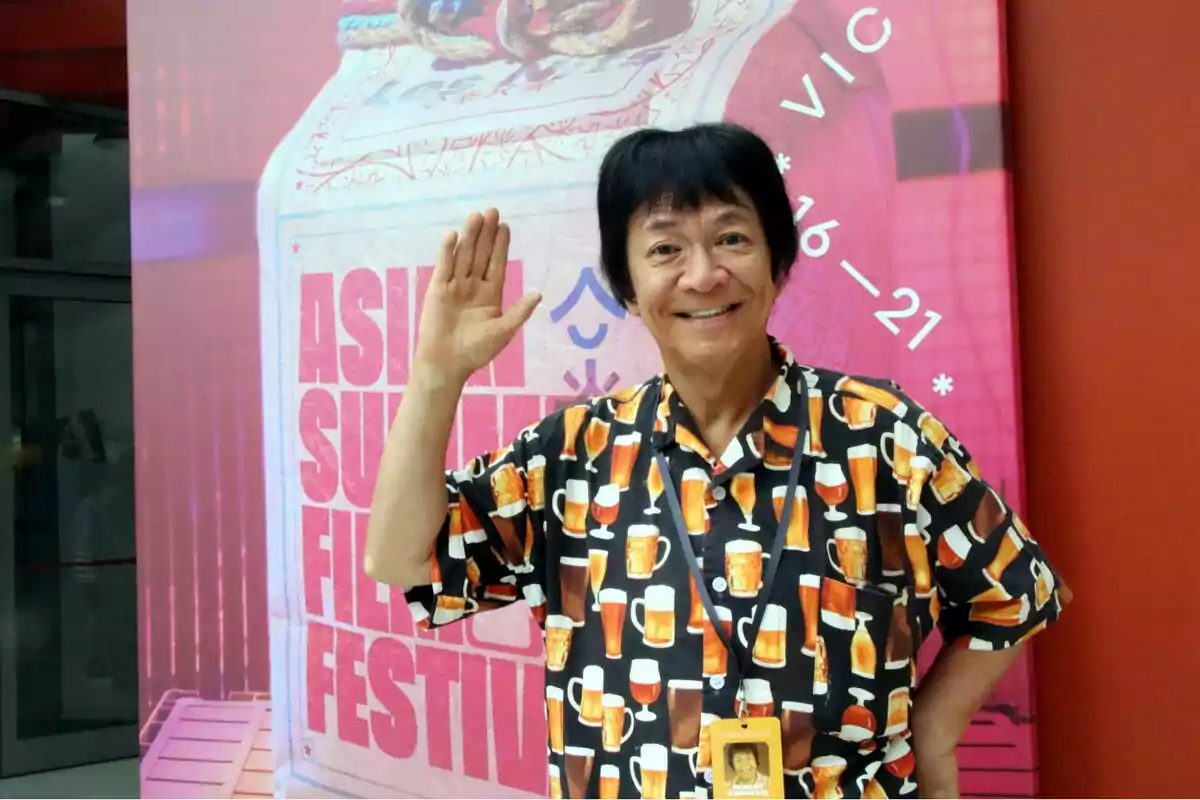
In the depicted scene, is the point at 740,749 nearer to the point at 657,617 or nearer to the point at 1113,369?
the point at 657,617

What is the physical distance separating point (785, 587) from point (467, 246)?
1.69 feet

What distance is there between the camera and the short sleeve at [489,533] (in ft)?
3.42

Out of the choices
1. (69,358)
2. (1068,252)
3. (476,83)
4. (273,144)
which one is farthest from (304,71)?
(69,358)

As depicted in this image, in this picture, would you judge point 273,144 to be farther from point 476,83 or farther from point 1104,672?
point 1104,672

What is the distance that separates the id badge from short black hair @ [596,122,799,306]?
1.61 ft

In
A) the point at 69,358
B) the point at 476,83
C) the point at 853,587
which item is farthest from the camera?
the point at 69,358

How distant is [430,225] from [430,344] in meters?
0.71

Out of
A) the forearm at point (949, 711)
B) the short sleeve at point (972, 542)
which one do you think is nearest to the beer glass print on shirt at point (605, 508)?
the short sleeve at point (972, 542)

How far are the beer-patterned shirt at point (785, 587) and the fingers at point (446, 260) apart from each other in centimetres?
27

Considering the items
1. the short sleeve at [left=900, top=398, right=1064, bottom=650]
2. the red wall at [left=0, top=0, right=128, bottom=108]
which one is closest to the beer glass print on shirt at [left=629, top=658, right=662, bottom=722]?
the short sleeve at [left=900, top=398, right=1064, bottom=650]

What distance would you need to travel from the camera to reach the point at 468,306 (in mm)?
1034

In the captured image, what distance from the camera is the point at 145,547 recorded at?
6.29ft

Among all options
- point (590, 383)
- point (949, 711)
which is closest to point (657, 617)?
point (949, 711)

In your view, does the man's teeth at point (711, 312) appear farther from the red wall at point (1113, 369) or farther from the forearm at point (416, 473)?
the red wall at point (1113, 369)
